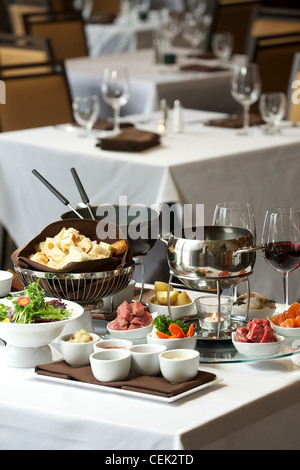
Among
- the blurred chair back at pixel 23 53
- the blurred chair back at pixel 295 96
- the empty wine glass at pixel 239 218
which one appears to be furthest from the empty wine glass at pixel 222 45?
the empty wine glass at pixel 239 218

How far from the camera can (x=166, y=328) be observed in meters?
1.53

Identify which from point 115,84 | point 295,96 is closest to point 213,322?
point 115,84

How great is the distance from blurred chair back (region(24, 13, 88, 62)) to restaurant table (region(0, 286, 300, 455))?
189 inches

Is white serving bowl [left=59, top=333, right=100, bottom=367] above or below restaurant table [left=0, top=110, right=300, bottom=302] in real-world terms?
above

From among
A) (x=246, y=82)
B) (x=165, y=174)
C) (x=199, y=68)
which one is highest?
(x=246, y=82)

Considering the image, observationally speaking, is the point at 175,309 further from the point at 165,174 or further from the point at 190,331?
the point at 165,174

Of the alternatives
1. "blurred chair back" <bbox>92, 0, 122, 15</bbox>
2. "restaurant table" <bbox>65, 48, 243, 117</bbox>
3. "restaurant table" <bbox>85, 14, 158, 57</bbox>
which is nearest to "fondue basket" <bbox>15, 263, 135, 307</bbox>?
"restaurant table" <bbox>65, 48, 243, 117</bbox>

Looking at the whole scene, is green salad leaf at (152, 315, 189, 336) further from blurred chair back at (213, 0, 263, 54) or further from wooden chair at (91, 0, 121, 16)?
wooden chair at (91, 0, 121, 16)

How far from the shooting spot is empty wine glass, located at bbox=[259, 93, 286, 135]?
3.33 m

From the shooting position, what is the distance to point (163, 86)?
454 centimetres

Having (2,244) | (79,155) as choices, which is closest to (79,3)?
(2,244)

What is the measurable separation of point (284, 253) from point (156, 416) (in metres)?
0.51

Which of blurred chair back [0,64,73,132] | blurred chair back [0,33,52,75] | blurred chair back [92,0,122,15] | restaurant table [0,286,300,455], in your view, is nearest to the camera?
restaurant table [0,286,300,455]

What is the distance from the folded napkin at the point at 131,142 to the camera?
309 centimetres
